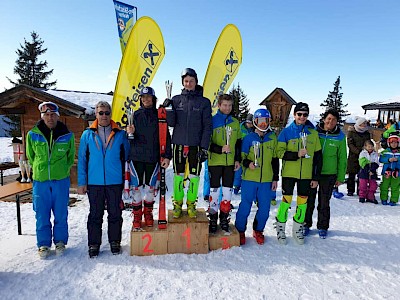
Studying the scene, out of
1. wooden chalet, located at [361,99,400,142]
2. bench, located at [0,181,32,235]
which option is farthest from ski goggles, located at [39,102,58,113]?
wooden chalet, located at [361,99,400,142]

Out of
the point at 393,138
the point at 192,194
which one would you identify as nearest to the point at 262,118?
the point at 192,194

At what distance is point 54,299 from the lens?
9.53ft

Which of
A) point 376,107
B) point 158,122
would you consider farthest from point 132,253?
point 376,107

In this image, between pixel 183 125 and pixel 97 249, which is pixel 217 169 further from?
pixel 97 249

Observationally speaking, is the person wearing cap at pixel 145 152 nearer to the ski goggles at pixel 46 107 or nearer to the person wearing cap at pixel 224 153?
the person wearing cap at pixel 224 153

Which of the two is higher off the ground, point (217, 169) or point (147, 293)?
point (217, 169)

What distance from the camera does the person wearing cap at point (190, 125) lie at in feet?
12.8

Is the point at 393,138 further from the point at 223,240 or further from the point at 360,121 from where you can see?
the point at 223,240

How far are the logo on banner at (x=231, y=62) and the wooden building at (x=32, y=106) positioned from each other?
457 centimetres

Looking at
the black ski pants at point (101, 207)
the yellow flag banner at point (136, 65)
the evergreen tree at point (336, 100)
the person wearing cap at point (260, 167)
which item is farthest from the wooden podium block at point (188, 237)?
the evergreen tree at point (336, 100)

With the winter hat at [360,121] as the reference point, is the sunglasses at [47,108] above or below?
below

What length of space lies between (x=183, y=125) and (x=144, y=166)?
2.81 feet

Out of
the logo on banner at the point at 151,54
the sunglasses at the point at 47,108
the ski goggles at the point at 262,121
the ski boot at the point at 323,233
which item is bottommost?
the ski boot at the point at 323,233

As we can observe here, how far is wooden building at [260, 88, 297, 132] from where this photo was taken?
19453mm
